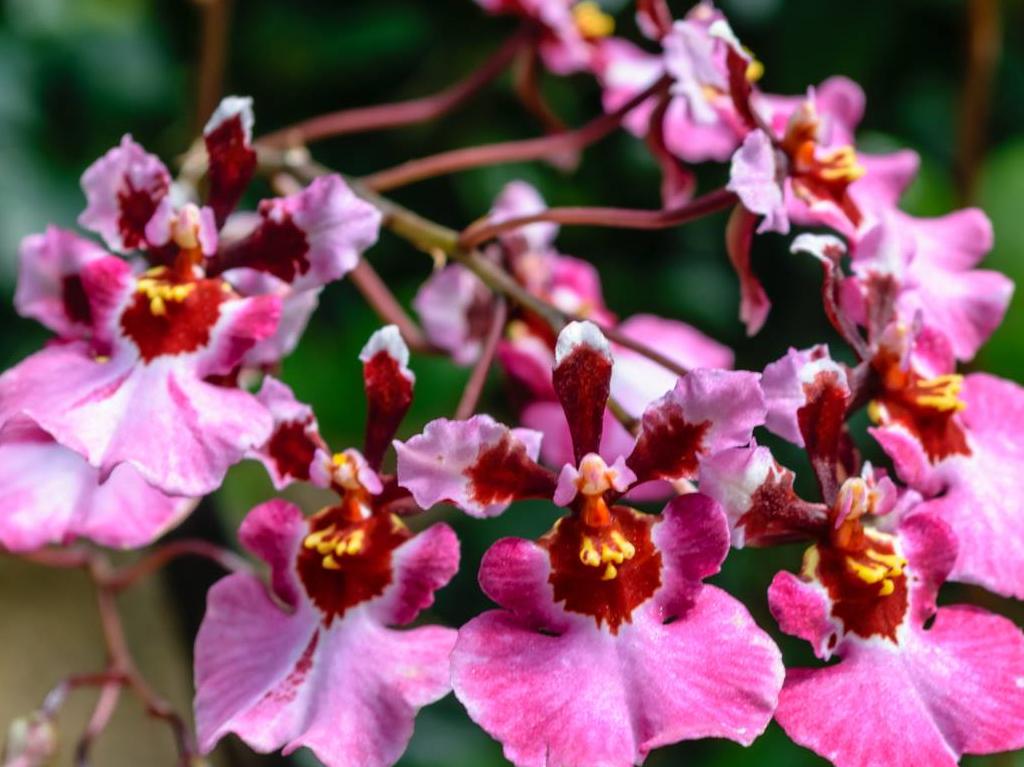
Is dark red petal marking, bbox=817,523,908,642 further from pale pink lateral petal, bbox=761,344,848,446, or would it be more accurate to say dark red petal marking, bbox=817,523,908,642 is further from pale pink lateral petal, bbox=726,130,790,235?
pale pink lateral petal, bbox=726,130,790,235

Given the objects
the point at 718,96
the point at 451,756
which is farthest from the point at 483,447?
the point at 451,756

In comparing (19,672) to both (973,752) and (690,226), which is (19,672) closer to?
(690,226)

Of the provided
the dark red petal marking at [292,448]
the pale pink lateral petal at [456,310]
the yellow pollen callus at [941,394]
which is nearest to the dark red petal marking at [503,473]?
the dark red petal marking at [292,448]

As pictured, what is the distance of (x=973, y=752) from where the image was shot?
2.00 ft

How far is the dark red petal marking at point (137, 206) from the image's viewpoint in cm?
72

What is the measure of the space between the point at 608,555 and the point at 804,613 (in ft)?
0.32

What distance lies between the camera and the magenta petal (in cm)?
56

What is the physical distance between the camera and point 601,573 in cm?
63

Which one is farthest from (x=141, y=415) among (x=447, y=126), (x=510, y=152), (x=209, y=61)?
(x=447, y=126)

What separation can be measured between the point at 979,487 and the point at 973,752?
0.15m

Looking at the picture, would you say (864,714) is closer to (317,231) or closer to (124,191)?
(317,231)

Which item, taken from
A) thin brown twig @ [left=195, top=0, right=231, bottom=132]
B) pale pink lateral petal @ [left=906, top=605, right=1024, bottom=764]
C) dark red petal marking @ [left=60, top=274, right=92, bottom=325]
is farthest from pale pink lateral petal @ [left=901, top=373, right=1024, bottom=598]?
thin brown twig @ [left=195, top=0, right=231, bottom=132]

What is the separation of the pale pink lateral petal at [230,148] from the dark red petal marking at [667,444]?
26cm

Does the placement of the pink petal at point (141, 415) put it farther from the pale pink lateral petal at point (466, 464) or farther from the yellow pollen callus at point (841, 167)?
the yellow pollen callus at point (841, 167)
